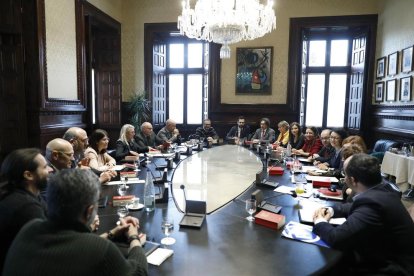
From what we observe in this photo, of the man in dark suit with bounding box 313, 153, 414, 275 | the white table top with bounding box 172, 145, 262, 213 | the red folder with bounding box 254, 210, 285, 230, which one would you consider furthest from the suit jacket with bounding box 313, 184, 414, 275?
the white table top with bounding box 172, 145, 262, 213

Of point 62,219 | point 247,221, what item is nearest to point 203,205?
point 247,221

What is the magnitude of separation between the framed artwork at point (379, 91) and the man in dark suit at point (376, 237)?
6.01m

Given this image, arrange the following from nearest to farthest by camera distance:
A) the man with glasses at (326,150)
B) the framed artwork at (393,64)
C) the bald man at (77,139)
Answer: the bald man at (77,139), the man with glasses at (326,150), the framed artwork at (393,64)

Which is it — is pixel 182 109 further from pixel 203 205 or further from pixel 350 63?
pixel 203 205

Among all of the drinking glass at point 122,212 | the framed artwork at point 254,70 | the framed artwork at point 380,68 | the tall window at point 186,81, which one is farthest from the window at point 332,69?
the drinking glass at point 122,212

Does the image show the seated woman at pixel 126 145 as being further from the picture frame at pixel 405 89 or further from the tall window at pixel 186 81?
the picture frame at pixel 405 89

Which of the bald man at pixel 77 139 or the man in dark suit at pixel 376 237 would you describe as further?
the bald man at pixel 77 139

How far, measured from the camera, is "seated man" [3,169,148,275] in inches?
39.8

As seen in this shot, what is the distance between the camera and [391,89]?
641cm

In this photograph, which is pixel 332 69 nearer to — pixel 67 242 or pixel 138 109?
pixel 138 109

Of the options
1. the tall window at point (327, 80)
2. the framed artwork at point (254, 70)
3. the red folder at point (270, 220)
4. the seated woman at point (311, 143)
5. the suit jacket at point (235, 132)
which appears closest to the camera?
the red folder at point (270, 220)

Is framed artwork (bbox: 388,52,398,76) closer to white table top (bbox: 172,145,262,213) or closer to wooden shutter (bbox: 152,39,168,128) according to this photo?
white table top (bbox: 172,145,262,213)

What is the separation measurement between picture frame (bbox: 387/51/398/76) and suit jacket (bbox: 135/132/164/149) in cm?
494

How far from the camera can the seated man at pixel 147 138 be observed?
227 inches
